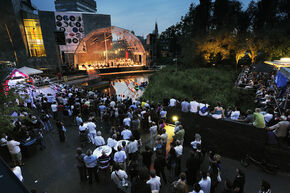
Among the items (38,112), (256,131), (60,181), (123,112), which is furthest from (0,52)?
(256,131)

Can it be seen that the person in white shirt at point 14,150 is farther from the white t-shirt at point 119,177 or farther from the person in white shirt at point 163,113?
the person in white shirt at point 163,113

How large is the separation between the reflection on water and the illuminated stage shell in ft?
10.1

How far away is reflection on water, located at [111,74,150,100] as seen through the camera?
1954cm

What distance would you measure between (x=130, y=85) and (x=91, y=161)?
17545 mm

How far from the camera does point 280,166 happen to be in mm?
5387

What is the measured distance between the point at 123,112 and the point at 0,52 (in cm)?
2312

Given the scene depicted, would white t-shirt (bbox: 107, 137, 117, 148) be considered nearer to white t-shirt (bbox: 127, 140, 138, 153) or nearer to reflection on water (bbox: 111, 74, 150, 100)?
white t-shirt (bbox: 127, 140, 138, 153)

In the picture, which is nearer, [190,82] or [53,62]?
[190,82]

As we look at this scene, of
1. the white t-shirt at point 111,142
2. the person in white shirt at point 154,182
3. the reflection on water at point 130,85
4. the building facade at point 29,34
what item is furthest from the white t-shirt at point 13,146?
the building facade at point 29,34

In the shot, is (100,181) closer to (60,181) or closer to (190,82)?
(60,181)

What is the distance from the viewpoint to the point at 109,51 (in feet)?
97.3

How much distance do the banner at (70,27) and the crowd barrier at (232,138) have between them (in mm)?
26784

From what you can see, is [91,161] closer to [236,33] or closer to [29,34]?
[29,34]

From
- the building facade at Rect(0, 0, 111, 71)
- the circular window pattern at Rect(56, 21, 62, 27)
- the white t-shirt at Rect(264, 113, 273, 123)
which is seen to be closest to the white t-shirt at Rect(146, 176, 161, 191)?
the white t-shirt at Rect(264, 113, 273, 123)
